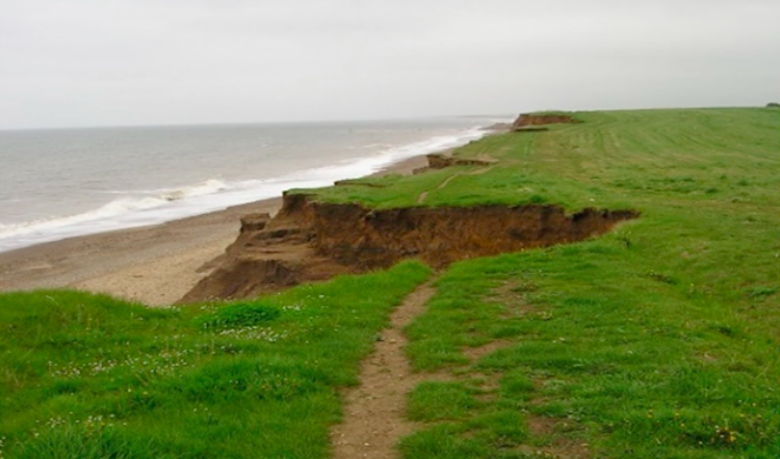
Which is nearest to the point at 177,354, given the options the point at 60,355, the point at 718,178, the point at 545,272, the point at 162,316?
the point at 60,355

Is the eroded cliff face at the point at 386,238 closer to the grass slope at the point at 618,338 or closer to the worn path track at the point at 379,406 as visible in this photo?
the grass slope at the point at 618,338

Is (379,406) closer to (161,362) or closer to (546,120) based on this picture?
(161,362)

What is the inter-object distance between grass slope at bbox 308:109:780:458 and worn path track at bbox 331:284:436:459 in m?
0.21

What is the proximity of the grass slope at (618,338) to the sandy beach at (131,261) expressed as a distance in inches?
444

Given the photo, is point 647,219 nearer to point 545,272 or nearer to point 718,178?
point 545,272

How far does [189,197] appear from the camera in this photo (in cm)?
5297

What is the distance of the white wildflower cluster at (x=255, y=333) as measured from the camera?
8529mm

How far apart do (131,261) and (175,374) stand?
82.6 ft

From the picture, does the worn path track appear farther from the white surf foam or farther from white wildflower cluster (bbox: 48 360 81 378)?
the white surf foam

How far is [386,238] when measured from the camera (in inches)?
717

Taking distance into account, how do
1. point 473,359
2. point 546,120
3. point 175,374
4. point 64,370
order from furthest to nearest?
point 546,120, point 473,359, point 64,370, point 175,374

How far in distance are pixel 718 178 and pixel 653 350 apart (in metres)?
15.3

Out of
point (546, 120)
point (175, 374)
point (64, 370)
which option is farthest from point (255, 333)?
point (546, 120)

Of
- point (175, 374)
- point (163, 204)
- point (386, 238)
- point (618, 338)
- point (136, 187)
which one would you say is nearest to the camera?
point (175, 374)
